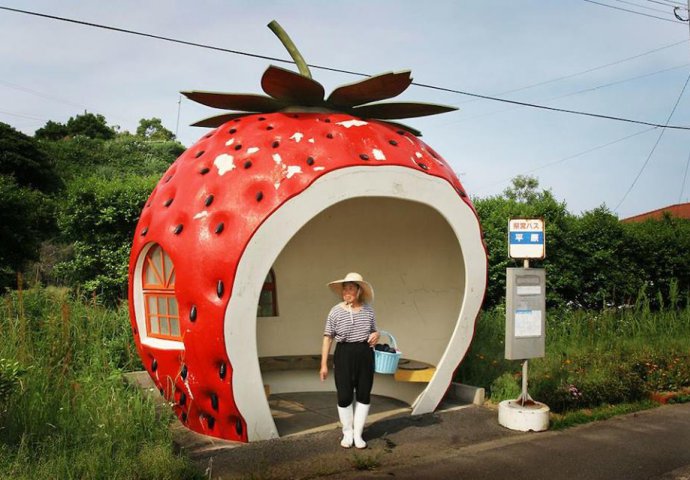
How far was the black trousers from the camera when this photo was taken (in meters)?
5.57

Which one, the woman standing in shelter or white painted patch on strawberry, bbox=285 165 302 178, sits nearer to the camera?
the woman standing in shelter

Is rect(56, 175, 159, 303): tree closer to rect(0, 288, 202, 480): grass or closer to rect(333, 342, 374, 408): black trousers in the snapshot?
rect(0, 288, 202, 480): grass

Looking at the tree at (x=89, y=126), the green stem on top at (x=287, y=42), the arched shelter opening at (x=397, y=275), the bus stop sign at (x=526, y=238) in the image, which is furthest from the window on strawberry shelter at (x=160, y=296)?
the tree at (x=89, y=126)

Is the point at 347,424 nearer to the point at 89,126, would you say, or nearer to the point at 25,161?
the point at 25,161

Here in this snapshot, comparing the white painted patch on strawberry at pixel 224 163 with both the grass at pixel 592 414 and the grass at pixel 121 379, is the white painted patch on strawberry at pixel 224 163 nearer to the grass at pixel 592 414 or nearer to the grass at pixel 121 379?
the grass at pixel 121 379

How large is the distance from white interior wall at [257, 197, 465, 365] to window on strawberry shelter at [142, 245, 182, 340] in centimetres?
210

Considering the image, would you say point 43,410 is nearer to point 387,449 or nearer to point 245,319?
point 245,319

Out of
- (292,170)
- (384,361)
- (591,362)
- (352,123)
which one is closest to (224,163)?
(292,170)

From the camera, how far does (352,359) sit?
5574 mm

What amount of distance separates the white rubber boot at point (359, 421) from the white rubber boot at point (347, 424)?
50 millimetres

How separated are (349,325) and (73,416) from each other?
2.35 metres

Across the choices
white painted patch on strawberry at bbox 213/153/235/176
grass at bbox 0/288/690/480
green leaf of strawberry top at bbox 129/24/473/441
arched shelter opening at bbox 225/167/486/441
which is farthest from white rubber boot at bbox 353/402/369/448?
white painted patch on strawberry at bbox 213/153/235/176

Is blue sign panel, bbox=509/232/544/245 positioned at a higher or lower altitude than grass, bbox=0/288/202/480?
higher

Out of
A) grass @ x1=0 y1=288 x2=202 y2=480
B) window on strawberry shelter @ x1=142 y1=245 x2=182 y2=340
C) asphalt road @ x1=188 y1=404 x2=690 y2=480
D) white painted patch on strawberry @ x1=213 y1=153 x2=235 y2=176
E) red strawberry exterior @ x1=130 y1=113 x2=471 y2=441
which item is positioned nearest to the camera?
grass @ x1=0 y1=288 x2=202 y2=480
